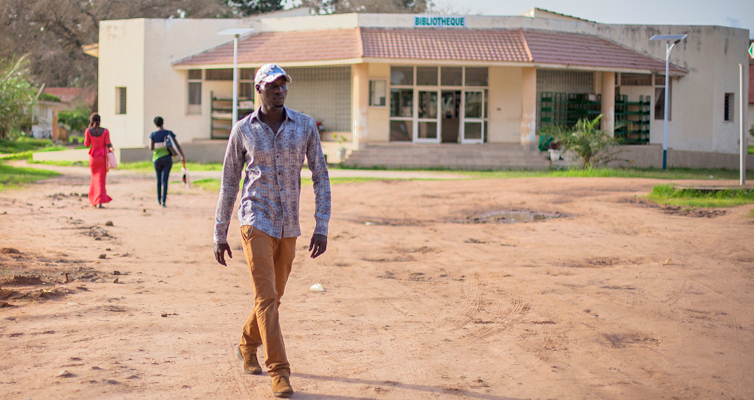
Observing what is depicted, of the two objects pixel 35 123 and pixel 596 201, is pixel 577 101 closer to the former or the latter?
pixel 596 201

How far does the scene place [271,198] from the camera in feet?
13.5

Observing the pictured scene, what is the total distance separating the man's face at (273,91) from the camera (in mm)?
4082

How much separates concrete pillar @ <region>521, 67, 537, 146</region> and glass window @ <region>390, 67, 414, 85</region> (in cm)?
445

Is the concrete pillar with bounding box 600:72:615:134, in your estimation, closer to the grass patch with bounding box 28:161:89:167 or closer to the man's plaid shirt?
the grass patch with bounding box 28:161:89:167

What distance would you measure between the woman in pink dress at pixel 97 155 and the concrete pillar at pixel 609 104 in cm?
1998

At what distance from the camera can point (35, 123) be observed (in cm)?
4319

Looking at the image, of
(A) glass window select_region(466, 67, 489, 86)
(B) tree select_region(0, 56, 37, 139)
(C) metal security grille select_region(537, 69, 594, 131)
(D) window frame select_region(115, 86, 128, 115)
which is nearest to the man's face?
(A) glass window select_region(466, 67, 489, 86)

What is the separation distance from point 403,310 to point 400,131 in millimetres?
21700

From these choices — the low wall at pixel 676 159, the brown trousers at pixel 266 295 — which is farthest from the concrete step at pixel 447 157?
the brown trousers at pixel 266 295

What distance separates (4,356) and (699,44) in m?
29.9

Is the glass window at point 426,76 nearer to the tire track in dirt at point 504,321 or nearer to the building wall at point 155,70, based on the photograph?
the building wall at point 155,70

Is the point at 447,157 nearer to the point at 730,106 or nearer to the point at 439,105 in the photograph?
the point at 439,105

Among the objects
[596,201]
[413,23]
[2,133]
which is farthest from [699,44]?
[2,133]

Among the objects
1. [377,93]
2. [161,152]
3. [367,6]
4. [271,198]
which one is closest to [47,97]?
[367,6]
